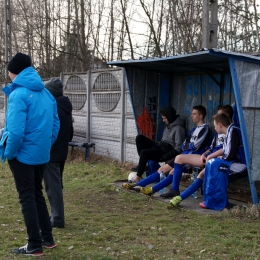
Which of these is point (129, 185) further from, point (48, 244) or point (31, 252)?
point (31, 252)

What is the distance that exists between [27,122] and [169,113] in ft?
13.9

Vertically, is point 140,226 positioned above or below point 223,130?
below

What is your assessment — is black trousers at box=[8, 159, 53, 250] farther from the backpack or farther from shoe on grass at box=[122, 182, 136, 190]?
shoe on grass at box=[122, 182, 136, 190]

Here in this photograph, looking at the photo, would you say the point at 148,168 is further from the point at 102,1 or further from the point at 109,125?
the point at 102,1

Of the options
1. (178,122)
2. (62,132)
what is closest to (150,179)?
(178,122)

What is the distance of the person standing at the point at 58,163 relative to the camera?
19.9 feet

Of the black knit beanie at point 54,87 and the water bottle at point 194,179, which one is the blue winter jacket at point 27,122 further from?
the water bottle at point 194,179

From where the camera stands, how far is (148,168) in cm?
926

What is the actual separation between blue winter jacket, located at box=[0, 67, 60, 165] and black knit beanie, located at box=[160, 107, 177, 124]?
152 inches

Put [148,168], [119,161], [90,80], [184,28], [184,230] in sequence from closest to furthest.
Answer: [184,230]
[148,168]
[119,161]
[90,80]
[184,28]

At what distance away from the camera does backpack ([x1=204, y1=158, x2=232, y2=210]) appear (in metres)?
6.80

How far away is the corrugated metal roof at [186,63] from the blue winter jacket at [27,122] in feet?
8.05

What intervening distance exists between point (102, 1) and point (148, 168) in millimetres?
13720

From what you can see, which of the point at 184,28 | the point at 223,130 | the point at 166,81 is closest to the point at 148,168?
the point at 166,81
